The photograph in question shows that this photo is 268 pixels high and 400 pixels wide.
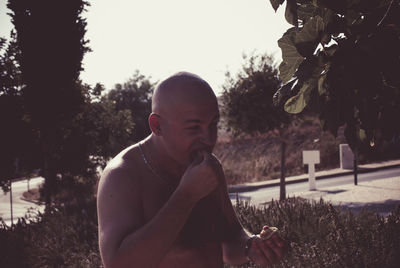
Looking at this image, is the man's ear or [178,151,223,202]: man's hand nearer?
[178,151,223,202]: man's hand

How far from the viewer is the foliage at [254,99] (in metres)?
13.5

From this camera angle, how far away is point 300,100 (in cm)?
175

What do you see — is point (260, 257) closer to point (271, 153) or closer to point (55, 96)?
point (55, 96)

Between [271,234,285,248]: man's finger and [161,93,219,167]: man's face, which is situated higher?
[161,93,219,167]: man's face

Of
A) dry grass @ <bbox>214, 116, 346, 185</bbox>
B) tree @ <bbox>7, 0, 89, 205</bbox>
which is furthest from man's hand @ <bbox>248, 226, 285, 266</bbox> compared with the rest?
dry grass @ <bbox>214, 116, 346, 185</bbox>

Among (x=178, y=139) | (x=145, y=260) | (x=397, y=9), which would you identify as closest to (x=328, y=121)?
(x=397, y=9)

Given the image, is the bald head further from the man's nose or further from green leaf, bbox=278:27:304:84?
green leaf, bbox=278:27:304:84

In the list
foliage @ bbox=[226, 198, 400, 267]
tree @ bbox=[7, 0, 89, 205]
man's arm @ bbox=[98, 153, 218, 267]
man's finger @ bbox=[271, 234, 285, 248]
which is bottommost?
foliage @ bbox=[226, 198, 400, 267]

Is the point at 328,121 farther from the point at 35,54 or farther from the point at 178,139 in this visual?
the point at 35,54

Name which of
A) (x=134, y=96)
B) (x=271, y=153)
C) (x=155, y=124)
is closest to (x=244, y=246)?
(x=155, y=124)

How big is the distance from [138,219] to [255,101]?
12.7 m

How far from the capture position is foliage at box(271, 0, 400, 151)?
1466 mm

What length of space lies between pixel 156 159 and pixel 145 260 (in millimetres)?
484

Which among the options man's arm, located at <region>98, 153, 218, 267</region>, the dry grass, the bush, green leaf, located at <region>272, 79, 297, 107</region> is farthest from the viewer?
the dry grass
